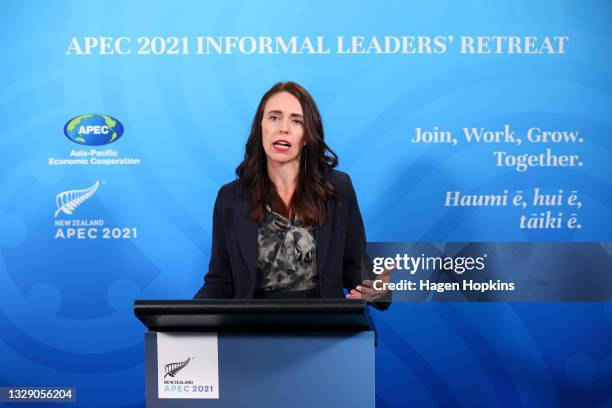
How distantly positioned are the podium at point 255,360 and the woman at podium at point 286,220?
0.84 metres

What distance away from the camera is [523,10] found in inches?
122

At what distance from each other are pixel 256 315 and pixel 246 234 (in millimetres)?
1106

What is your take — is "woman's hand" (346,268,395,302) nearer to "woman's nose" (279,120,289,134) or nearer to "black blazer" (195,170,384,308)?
"black blazer" (195,170,384,308)

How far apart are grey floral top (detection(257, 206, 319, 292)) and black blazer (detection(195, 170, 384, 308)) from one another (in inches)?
1.3

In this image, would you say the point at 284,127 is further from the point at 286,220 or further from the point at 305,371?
the point at 305,371

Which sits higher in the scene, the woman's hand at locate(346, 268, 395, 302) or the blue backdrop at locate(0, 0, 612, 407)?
the blue backdrop at locate(0, 0, 612, 407)

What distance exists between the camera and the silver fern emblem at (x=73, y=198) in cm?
319

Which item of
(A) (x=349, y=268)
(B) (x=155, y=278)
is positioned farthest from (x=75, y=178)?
(A) (x=349, y=268)

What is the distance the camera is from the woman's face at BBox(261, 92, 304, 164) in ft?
7.90

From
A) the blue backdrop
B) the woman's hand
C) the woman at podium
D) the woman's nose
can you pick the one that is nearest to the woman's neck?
the woman at podium

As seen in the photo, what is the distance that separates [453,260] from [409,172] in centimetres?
51

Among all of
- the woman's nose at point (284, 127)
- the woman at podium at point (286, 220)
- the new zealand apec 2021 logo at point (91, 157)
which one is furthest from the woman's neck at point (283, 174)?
the new zealand apec 2021 logo at point (91, 157)

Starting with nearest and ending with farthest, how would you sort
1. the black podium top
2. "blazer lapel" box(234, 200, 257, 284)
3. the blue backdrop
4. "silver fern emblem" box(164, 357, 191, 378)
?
1. the black podium top
2. "silver fern emblem" box(164, 357, 191, 378)
3. "blazer lapel" box(234, 200, 257, 284)
4. the blue backdrop

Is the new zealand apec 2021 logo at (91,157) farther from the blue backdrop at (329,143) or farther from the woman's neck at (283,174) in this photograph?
the woman's neck at (283,174)
